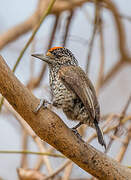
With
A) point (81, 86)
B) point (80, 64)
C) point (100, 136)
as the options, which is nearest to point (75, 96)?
point (81, 86)

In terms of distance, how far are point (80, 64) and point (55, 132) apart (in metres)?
2.29

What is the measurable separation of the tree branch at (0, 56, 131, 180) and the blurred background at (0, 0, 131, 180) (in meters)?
0.54

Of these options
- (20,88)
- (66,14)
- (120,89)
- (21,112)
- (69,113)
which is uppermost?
(66,14)

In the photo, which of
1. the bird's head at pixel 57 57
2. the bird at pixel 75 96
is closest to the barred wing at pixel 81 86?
the bird at pixel 75 96

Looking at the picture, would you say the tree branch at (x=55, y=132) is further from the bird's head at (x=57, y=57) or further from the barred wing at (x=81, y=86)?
the bird's head at (x=57, y=57)

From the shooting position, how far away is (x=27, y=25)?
3.99m

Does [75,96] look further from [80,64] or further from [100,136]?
[80,64]

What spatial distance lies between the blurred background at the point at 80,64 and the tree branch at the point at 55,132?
1.77ft

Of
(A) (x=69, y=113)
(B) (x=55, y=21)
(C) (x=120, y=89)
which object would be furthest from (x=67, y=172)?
(C) (x=120, y=89)

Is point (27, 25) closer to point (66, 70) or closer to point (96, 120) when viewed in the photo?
point (66, 70)

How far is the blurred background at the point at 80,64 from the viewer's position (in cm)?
298

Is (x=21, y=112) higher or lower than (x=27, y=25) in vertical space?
lower

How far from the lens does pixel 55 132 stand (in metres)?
1.98

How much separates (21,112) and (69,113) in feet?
1.93
